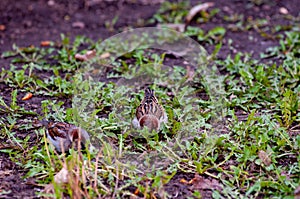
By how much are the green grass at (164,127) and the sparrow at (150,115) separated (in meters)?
0.08

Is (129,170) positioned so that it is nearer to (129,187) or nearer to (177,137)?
(129,187)

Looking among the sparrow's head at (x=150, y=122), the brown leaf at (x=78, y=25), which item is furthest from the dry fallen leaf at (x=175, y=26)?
the sparrow's head at (x=150, y=122)

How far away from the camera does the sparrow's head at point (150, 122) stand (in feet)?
15.6

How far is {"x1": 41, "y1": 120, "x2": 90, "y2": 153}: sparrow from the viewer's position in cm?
449

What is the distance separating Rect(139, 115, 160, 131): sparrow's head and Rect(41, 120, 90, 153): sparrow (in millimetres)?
499

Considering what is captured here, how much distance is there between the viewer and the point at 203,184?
4.20 meters

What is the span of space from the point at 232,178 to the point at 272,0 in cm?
443

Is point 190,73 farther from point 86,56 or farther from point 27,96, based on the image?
point 27,96

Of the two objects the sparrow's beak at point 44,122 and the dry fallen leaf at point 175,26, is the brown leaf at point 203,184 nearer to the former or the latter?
the sparrow's beak at point 44,122

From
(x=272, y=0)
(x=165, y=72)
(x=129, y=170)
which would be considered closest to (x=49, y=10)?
(x=165, y=72)

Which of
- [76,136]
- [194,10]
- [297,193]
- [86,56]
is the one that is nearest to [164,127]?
[76,136]

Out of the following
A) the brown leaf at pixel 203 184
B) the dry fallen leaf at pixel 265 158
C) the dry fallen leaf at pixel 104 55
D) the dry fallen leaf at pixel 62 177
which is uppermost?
the dry fallen leaf at pixel 104 55

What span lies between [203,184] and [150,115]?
862 millimetres

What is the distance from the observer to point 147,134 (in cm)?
472
